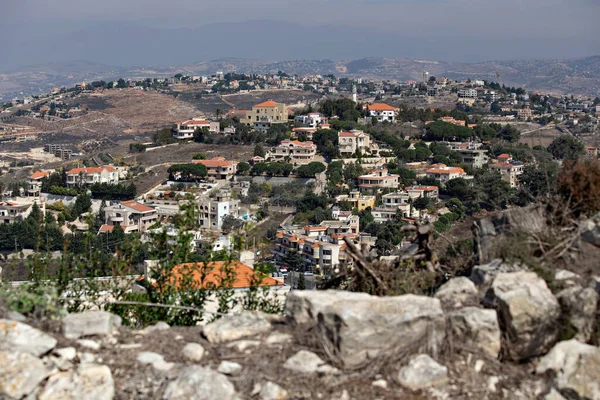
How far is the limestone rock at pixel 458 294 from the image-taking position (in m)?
3.72

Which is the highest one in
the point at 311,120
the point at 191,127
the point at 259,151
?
the point at 311,120

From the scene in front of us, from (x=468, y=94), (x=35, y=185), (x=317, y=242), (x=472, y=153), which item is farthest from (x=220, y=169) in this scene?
(x=468, y=94)

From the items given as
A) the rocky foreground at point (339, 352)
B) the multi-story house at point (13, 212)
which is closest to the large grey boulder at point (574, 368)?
the rocky foreground at point (339, 352)

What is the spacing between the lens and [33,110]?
293 ft

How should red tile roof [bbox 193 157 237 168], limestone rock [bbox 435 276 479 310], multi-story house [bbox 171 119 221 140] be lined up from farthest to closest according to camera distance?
multi-story house [bbox 171 119 221 140]
red tile roof [bbox 193 157 237 168]
limestone rock [bbox 435 276 479 310]

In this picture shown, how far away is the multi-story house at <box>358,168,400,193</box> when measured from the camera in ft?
129

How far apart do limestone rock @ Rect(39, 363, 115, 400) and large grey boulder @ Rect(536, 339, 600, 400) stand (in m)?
1.80

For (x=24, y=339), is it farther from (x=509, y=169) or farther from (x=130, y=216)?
(x=509, y=169)

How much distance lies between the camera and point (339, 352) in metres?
3.31

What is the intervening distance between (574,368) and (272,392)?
49.0 inches

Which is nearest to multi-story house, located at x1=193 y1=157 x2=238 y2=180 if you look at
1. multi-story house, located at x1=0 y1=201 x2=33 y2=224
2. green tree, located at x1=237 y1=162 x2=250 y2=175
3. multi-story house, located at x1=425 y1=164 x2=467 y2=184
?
green tree, located at x1=237 y1=162 x2=250 y2=175

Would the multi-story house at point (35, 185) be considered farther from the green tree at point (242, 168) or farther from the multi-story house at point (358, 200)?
the multi-story house at point (358, 200)

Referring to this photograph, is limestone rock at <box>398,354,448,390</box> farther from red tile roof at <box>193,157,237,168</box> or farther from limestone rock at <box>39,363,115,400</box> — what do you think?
red tile roof at <box>193,157,237,168</box>

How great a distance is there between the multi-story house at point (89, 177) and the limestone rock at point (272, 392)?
3845cm
